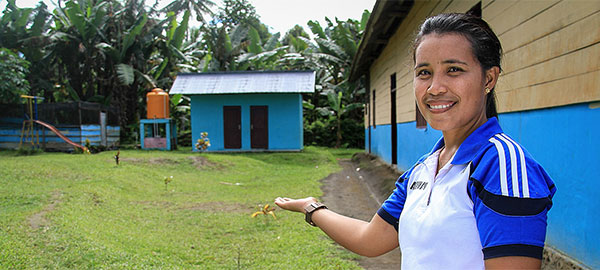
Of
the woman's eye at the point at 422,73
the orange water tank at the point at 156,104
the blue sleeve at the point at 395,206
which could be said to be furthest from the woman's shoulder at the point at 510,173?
the orange water tank at the point at 156,104

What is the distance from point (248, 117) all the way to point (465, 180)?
1639cm

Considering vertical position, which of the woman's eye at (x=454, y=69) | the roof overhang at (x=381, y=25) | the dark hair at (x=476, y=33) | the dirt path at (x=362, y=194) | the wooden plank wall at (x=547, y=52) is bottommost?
the dirt path at (x=362, y=194)

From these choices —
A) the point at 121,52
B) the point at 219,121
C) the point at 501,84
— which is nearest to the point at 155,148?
the point at 219,121

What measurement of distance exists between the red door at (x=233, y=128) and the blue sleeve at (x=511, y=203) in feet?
54.1

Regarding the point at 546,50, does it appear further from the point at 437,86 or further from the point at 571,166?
the point at 437,86

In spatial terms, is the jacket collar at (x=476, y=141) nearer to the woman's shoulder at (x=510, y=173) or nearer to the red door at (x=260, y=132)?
the woman's shoulder at (x=510, y=173)

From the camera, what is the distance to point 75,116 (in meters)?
16.2

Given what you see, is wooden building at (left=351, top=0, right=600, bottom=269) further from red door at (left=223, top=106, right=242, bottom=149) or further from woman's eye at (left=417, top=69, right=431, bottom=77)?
red door at (left=223, top=106, right=242, bottom=149)

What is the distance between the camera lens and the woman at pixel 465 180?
91 centimetres

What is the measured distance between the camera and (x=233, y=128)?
56.5 feet

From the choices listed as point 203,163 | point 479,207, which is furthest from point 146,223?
point 203,163

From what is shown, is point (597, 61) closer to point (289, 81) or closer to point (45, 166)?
point (45, 166)

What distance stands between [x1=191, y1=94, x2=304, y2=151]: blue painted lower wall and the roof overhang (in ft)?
13.6

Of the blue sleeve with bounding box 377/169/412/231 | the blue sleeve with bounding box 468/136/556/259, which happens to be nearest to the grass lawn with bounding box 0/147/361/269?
the blue sleeve with bounding box 377/169/412/231
